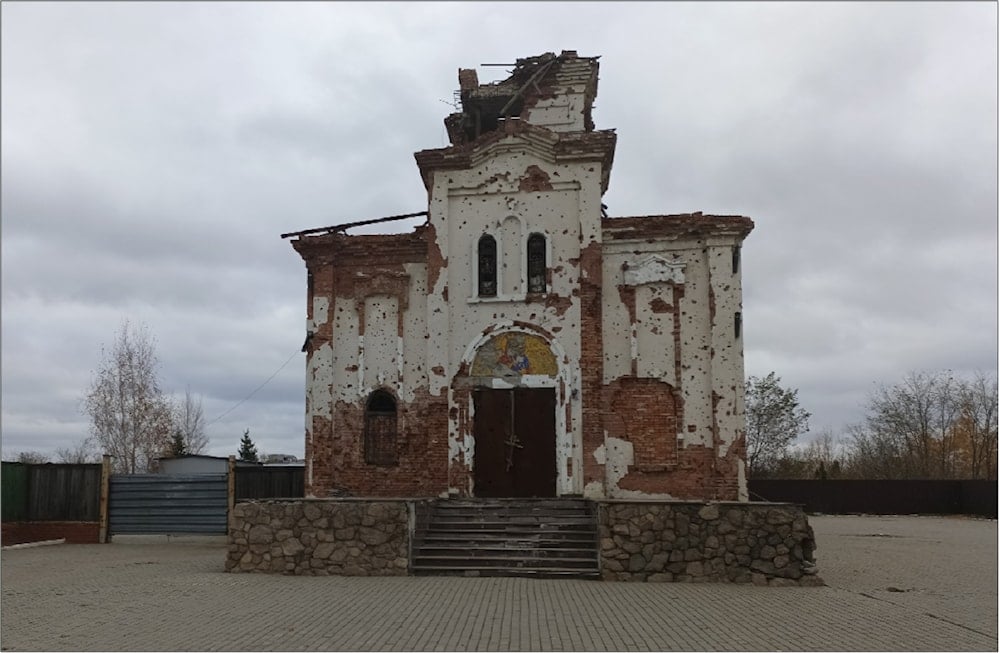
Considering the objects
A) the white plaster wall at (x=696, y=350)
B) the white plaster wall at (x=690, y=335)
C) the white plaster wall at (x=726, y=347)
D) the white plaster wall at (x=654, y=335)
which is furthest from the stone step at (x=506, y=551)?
the white plaster wall at (x=654, y=335)

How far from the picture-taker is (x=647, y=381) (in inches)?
679

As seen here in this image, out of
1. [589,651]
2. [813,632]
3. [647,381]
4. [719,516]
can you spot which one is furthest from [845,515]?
[589,651]

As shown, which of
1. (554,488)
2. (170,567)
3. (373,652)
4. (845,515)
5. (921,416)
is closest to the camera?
(373,652)

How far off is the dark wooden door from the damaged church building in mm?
31

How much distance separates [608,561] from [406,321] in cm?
747

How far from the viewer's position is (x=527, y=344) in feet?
57.5

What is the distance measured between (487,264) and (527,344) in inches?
81.6

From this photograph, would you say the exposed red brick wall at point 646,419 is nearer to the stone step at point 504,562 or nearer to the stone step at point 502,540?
the stone step at point 502,540

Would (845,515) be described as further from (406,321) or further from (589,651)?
(589,651)

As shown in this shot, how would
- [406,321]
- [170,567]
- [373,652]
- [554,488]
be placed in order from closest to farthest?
[373,652] → [170,567] → [554,488] → [406,321]

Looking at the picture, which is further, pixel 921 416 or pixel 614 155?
pixel 921 416

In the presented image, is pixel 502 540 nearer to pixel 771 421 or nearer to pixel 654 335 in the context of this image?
pixel 654 335

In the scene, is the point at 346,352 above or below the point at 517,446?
above

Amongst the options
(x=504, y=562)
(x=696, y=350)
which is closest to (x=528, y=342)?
(x=696, y=350)
